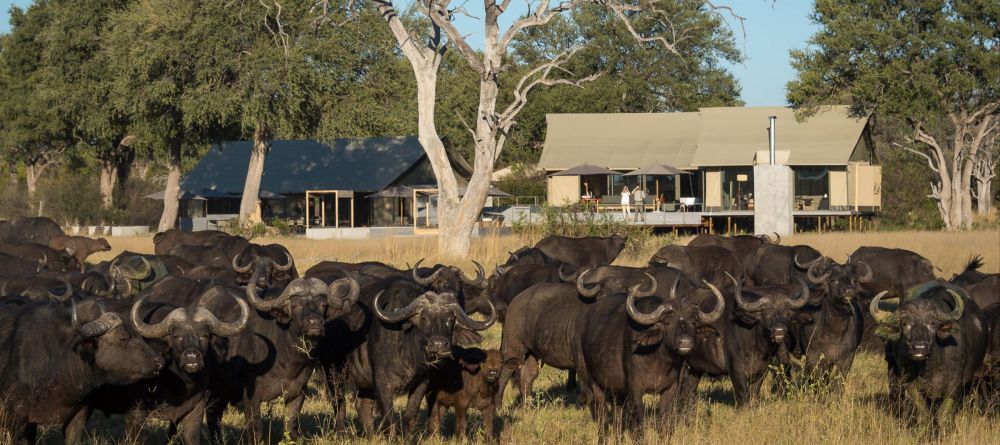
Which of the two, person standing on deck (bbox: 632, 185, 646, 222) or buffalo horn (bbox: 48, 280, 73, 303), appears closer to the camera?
buffalo horn (bbox: 48, 280, 73, 303)

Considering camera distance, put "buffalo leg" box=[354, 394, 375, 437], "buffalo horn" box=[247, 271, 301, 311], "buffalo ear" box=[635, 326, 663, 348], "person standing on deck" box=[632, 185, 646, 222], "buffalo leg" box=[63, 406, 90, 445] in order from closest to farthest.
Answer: "buffalo leg" box=[63, 406, 90, 445] < "buffalo ear" box=[635, 326, 663, 348] < "buffalo horn" box=[247, 271, 301, 311] < "buffalo leg" box=[354, 394, 375, 437] < "person standing on deck" box=[632, 185, 646, 222]

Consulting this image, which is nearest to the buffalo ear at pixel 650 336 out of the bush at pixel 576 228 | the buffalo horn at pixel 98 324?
the buffalo horn at pixel 98 324

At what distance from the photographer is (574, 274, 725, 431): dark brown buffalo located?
1027 cm

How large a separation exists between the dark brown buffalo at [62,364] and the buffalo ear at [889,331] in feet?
20.1

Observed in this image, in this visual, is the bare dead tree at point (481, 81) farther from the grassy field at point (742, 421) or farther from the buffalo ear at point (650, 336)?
the buffalo ear at point (650, 336)

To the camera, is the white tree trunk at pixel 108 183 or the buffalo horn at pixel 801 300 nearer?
the buffalo horn at pixel 801 300

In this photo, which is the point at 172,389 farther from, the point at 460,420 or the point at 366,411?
the point at 460,420

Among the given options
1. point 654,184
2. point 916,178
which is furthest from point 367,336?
point 916,178

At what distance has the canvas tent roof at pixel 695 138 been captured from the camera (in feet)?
174

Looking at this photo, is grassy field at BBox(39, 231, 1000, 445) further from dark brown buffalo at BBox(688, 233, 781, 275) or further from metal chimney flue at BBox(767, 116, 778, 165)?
metal chimney flue at BBox(767, 116, 778, 165)

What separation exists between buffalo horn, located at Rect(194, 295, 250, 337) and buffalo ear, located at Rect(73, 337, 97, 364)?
30.8 inches

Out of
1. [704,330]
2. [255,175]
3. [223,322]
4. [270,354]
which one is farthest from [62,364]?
[255,175]

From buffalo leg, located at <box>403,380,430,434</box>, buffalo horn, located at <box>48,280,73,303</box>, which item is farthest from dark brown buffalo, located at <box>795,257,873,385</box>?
buffalo horn, located at <box>48,280,73,303</box>

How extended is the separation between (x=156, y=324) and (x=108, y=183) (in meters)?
58.2
